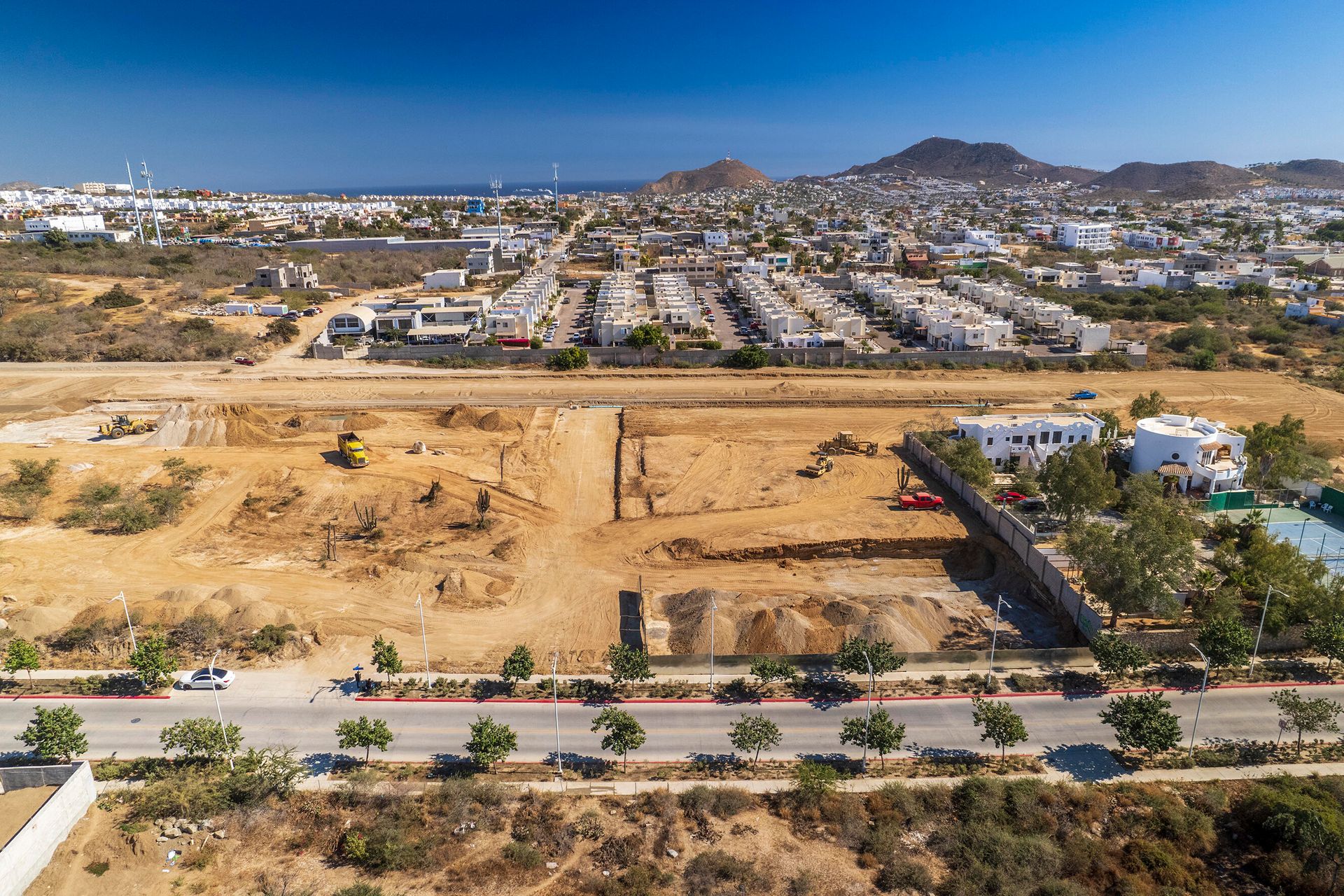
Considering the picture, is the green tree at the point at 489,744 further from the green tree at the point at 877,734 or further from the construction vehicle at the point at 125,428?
the construction vehicle at the point at 125,428

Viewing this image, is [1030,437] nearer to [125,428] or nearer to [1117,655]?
[1117,655]

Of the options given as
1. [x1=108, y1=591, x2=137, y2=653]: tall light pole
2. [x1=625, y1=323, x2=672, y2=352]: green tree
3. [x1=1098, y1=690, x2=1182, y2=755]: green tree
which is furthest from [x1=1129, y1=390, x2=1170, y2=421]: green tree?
[x1=108, y1=591, x2=137, y2=653]: tall light pole

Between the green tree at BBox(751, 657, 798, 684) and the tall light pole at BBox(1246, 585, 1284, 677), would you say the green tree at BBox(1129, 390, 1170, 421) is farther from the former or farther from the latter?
the green tree at BBox(751, 657, 798, 684)

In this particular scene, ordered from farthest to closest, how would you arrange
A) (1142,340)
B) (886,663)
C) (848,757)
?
(1142,340), (886,663), (848,757)

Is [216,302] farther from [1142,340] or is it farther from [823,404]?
[1142,340]

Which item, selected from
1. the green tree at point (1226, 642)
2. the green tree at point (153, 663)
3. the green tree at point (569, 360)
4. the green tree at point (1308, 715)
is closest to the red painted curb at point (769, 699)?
the green tree at point (1226, 642)

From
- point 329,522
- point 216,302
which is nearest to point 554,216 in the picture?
point 216,302
